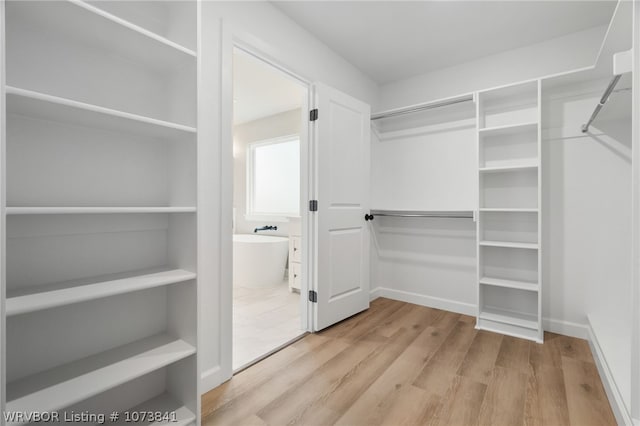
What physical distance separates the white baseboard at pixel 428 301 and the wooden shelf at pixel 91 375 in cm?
250

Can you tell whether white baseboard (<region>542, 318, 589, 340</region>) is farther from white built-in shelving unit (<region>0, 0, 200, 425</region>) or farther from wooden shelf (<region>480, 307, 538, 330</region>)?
white built-in shelving unit (<region>0, 0, 200, 425</region>)

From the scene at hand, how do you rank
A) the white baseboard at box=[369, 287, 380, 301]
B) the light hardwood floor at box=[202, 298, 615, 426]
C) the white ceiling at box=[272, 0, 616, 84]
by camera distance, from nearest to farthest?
1. the light hardwood floor at box=[202, 298, 615, 426]
2. the white ceiling at box=[272, 0, 616, 84]
3. the white baseboard at box=[369, 287, 380, 301]

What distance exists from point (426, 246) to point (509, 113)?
1465mm

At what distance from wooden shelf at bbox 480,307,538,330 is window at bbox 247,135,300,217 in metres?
2.67

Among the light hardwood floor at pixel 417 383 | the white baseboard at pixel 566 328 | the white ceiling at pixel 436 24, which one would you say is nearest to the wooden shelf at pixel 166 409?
the light hardwood floor at pixel 417 383

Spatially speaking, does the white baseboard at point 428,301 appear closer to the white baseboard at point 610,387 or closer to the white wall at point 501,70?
the white baseboard at point 610,387

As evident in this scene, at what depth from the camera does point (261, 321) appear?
9.01 ft

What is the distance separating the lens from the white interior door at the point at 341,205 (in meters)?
2.57

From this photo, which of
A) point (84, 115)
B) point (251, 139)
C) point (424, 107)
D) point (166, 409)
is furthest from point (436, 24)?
point (251, 139)

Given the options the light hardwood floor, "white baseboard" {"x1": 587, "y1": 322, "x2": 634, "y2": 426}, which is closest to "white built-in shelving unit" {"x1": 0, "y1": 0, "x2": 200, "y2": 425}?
the light hardwood floor

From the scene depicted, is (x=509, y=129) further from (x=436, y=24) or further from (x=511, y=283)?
(x=511, y=283)

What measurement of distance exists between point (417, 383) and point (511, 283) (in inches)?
51.9

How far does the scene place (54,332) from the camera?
1235 mm

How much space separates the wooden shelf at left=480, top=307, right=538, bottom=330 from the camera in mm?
2473
